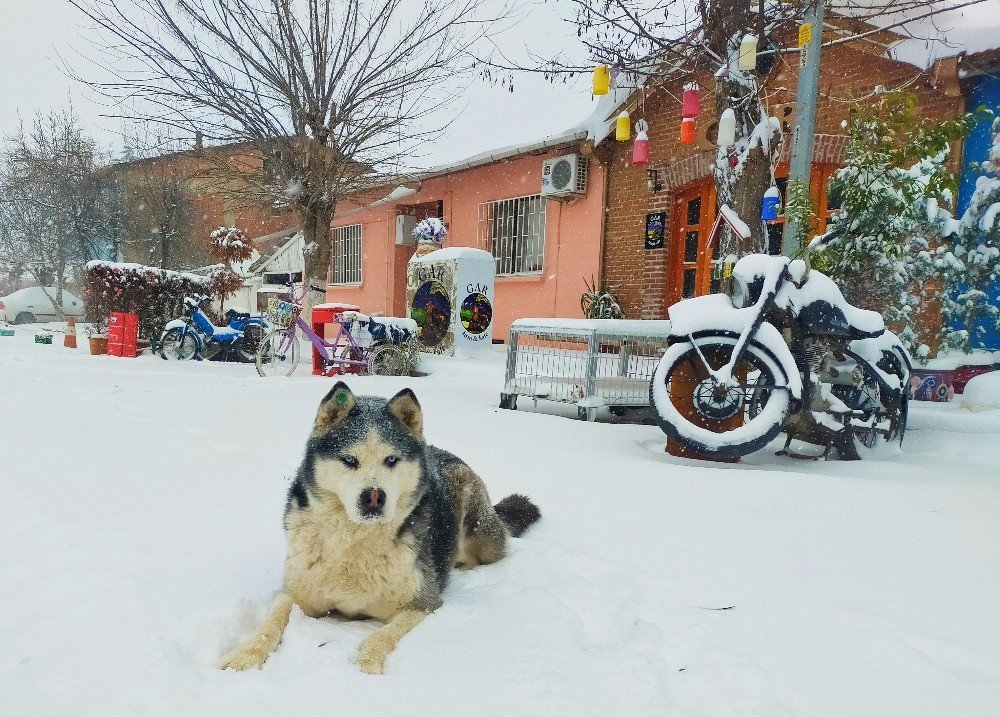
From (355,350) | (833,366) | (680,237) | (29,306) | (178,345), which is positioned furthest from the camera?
(29,306)

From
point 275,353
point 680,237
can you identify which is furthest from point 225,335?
point 680,237

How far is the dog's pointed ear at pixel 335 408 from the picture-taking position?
199 centimetres

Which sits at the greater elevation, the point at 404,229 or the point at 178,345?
the point at 404,229

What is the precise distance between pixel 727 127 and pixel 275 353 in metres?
7.49

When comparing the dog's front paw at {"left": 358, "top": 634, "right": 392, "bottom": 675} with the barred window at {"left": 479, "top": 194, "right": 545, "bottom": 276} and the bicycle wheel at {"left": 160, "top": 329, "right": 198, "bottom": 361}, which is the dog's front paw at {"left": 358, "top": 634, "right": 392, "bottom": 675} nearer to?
the bicycle wheel at {"left": 160, "top": 329, "right": 198, "bottom": 361}

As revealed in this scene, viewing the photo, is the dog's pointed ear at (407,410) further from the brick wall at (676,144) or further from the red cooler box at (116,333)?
the red cooler box at (116,333)

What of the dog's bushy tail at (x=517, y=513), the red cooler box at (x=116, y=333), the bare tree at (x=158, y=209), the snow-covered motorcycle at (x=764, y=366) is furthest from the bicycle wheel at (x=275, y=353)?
the bare tree at (x=158, y=209)

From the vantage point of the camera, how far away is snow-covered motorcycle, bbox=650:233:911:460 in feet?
13.5

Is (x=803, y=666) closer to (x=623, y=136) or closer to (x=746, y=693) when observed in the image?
(x=746, y=693)

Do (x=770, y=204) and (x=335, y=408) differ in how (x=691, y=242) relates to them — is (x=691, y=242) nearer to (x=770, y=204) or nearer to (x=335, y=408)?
(x=770, y=204)

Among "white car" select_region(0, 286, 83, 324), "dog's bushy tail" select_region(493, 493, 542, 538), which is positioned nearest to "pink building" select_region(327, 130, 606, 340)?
"dog's bushy tail" select_region(493, 493, 542, 538)

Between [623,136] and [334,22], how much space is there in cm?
648

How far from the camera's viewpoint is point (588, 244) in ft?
36.2

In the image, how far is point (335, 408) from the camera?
200 centimetres
